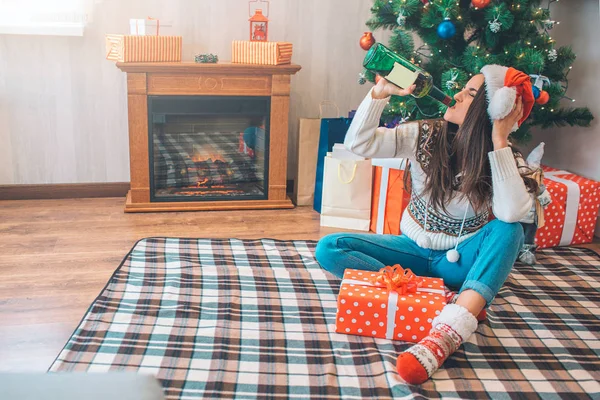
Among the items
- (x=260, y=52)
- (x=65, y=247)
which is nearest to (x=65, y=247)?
(x=65, y=247)

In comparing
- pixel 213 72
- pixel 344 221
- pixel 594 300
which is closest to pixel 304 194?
pixel 344 221

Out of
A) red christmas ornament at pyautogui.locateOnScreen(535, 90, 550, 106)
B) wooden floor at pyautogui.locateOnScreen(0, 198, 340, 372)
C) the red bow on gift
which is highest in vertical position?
red christmas ornament at pyautogui.locateOnScreen(535, 90, 550, 106)

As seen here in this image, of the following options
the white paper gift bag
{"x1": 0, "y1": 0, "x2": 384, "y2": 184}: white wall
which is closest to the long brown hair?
the white paper gift bag

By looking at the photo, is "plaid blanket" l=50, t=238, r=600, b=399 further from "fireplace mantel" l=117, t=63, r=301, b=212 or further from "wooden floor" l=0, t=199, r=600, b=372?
"fireplace mantel" l=117, t=63, r=301, b=212

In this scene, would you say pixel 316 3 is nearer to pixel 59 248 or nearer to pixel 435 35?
pixel 435 35

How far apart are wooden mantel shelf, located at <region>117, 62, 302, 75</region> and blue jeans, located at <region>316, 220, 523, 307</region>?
1251mm

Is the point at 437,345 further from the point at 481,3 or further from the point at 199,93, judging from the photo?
the point at 199,93

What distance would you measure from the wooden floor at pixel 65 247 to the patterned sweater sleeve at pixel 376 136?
97 centimetres

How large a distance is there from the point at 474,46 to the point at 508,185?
43.0 inches

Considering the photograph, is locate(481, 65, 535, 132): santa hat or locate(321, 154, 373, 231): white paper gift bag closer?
locate(481, 65, 535, 132): santa hat

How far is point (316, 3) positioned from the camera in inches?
136

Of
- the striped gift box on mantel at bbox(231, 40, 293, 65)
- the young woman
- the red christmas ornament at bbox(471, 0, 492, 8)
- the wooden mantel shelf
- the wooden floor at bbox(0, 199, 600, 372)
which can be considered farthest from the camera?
the striped gift box on mantel at bbox(231, 40, 293, 65)

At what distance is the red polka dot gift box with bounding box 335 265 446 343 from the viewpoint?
188 centimetres

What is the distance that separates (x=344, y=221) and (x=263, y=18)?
1.09 metres
